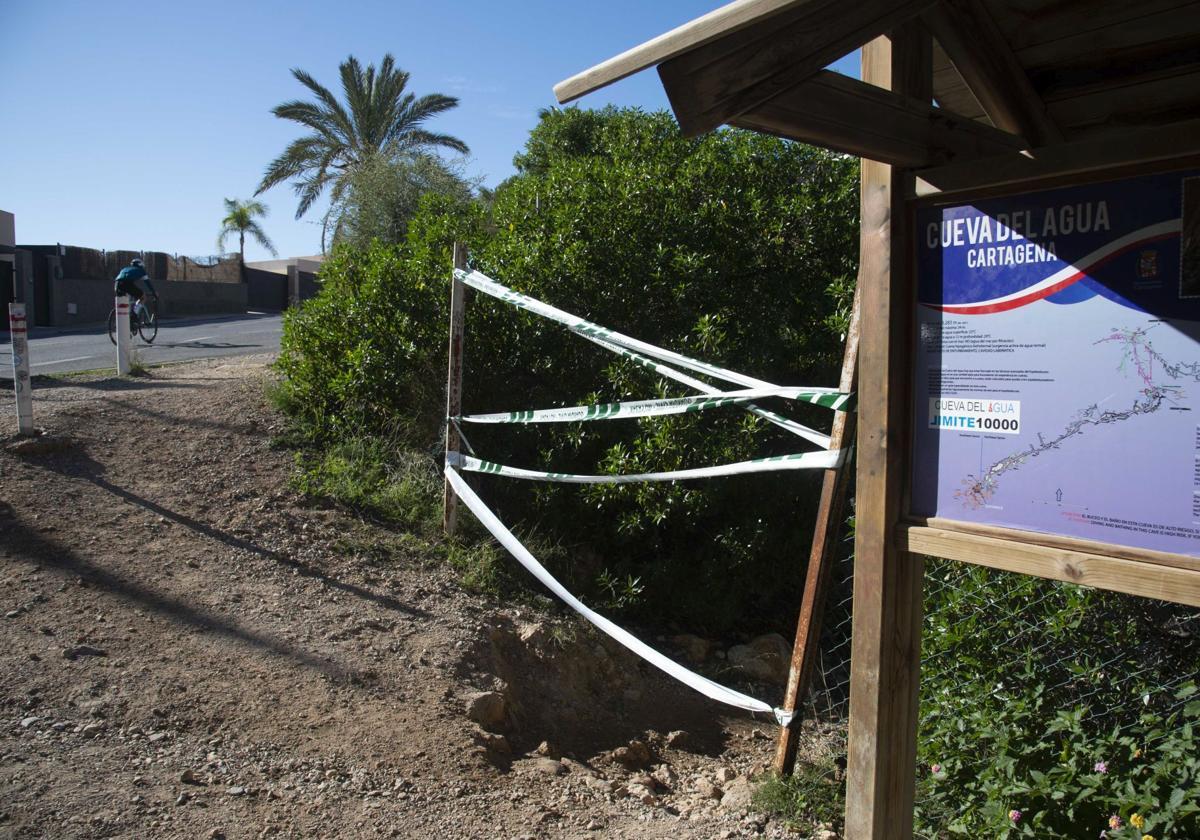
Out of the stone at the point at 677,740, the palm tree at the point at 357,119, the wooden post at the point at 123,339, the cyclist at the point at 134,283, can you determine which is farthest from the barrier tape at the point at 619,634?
the palm tree at the point at 357,119

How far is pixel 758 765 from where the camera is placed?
429cm

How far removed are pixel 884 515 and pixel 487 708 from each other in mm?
2374

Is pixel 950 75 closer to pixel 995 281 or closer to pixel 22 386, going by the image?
pixel 995 281

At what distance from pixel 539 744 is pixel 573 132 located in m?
8.58

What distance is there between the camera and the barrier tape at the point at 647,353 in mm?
4039

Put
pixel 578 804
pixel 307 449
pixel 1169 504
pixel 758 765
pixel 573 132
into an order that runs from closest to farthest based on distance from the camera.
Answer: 1. pixel 1169 504
2. pixel 578 804
3. pixel 758 765
4. pixel 307 449
5. pixel 573 132

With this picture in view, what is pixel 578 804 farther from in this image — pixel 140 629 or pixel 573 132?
pixel 573 132

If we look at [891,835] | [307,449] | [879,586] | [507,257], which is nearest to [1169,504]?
[879,586]

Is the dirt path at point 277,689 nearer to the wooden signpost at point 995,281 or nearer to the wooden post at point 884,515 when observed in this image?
the wooden post at point 884,515

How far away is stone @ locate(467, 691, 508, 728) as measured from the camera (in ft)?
14.3

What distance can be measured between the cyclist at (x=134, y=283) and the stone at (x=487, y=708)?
11857mm

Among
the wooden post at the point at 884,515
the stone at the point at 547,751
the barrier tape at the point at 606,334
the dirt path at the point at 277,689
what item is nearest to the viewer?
the wooden post at the point at 884,515

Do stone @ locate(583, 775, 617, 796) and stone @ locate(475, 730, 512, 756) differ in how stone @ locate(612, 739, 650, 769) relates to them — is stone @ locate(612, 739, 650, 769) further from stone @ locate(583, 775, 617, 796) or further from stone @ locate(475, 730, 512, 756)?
stone @ locate(475, 730, 512, 756)

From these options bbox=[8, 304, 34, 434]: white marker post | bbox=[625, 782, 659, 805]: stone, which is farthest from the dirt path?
bbox=[8, 304, 34, 434]: white marker post
